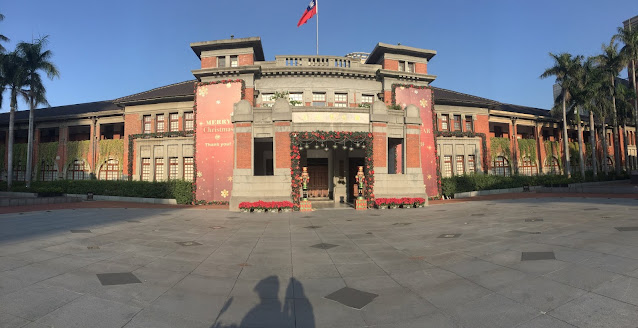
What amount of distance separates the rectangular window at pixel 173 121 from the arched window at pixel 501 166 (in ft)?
124

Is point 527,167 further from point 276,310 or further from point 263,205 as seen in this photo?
point 276,310

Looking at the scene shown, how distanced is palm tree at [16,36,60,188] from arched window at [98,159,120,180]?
6559mm

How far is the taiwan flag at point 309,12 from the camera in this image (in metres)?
24.7

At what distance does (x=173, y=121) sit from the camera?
2936 cm

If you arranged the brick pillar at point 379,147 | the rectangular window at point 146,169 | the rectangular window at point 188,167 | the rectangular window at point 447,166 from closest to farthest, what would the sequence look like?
the brick pillar at point 379,147 → the rectangular window at point 188,167 → the rectangular window at point 146,169 → the rectangular window at point 447,166

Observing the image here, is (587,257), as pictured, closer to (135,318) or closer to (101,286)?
(135,318)

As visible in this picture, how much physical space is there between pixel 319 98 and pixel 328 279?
22.2 m

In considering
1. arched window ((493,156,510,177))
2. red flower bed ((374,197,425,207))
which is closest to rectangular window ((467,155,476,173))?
arched window ((493,156,510,177))

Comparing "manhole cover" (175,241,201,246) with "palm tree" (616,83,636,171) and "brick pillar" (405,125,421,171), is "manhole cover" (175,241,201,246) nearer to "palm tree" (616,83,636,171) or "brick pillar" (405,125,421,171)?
"brick pillar" (405,125,421,171)

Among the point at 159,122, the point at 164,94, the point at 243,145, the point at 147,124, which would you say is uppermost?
the point at 164,94

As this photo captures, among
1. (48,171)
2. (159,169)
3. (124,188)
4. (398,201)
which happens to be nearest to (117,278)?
(398,201)

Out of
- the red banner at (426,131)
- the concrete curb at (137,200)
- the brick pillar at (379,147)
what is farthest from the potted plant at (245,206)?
the red banner at (426,131)

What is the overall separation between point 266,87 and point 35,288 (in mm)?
23055

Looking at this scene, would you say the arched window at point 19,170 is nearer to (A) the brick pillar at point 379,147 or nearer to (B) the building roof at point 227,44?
(B) the building roof at point 227,44
